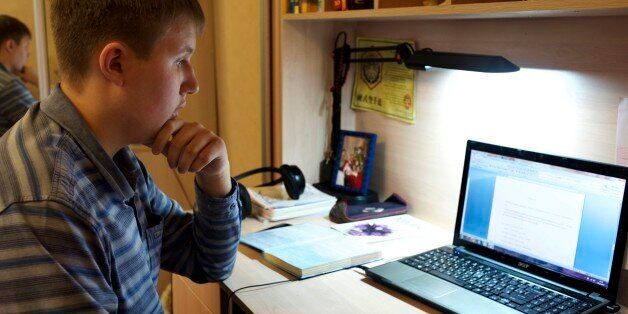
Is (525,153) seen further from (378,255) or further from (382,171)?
(382,171)

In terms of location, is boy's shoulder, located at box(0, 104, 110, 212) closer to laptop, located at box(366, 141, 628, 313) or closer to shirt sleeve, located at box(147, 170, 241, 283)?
shirt sleeve, located at box(147, 170, 241, 283)

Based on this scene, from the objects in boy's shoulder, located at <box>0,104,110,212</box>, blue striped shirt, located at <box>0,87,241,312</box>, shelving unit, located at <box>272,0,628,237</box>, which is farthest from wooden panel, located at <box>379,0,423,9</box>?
boy's shoulder, located at <box>0,104,110,212</box>

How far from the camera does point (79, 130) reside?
865 millimetres

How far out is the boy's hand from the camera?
1.08 meters

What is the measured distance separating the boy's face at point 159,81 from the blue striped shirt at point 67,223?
0.08 m

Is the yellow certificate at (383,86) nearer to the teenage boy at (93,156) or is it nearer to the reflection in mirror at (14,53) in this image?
the teenage boy at (93,156)

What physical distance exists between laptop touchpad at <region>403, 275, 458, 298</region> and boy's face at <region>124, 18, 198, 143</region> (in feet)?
1.98

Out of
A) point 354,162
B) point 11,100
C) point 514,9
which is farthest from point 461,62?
point 11,100

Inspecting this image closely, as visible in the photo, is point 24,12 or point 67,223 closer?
point 67,223

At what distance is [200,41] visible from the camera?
92.7 inches

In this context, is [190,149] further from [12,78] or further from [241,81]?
[12,78]

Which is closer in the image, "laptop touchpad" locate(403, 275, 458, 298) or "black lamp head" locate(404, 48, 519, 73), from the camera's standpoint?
"laptop touchpad" locate(403, 275, 458, 298)

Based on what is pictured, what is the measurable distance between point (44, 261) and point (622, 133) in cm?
109

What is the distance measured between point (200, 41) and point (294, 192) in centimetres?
98
